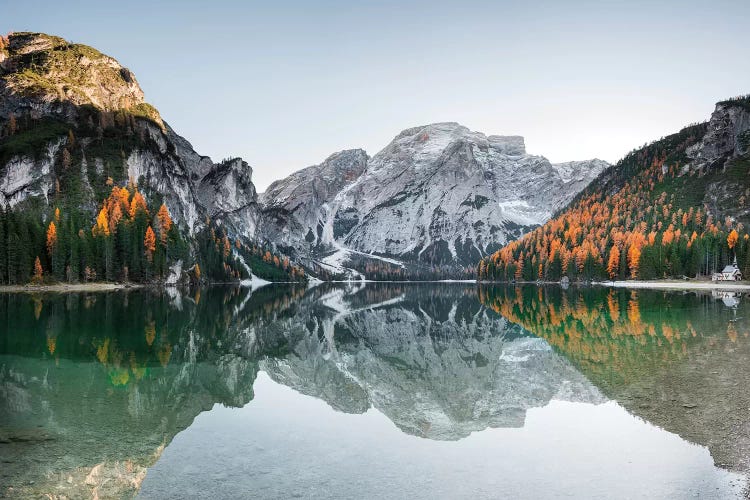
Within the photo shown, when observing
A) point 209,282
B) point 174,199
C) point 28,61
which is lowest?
point 209,282

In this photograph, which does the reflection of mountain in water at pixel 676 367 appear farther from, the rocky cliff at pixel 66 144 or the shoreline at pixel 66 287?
the rocky cliff at pixel 66 144

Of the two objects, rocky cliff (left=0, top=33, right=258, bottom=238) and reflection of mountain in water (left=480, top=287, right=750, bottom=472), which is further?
rocky cliff (left=0, top=33, right=258, bottom=238)

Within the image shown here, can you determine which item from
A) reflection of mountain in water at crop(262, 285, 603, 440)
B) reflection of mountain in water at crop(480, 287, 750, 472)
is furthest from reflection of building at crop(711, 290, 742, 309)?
reflection of mountain in water at crop(262, 285, 603, 440)

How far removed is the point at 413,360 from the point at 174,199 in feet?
587

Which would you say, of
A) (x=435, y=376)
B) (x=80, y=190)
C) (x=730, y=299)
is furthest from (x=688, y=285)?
(x=80, y=190)

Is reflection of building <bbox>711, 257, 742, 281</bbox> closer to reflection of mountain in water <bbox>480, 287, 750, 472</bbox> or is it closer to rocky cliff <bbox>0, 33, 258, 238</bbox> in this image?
reflection of mountain in water <bbox>480, 287, 750, 472</bbox>

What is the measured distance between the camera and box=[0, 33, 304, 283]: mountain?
353ft

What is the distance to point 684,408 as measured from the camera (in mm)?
17969

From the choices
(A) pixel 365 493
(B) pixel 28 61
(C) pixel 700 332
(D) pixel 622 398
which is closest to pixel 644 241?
(C) pixel 700 332

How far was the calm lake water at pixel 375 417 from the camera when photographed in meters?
12.3

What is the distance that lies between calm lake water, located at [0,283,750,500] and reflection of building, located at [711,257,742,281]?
390 ft

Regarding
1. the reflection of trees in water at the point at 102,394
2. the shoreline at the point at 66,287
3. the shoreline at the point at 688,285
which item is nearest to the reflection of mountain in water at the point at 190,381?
the reflection of trees in water at the point at 102,394

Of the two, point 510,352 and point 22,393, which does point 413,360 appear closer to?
point 510,352

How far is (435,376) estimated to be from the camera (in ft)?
87.9
